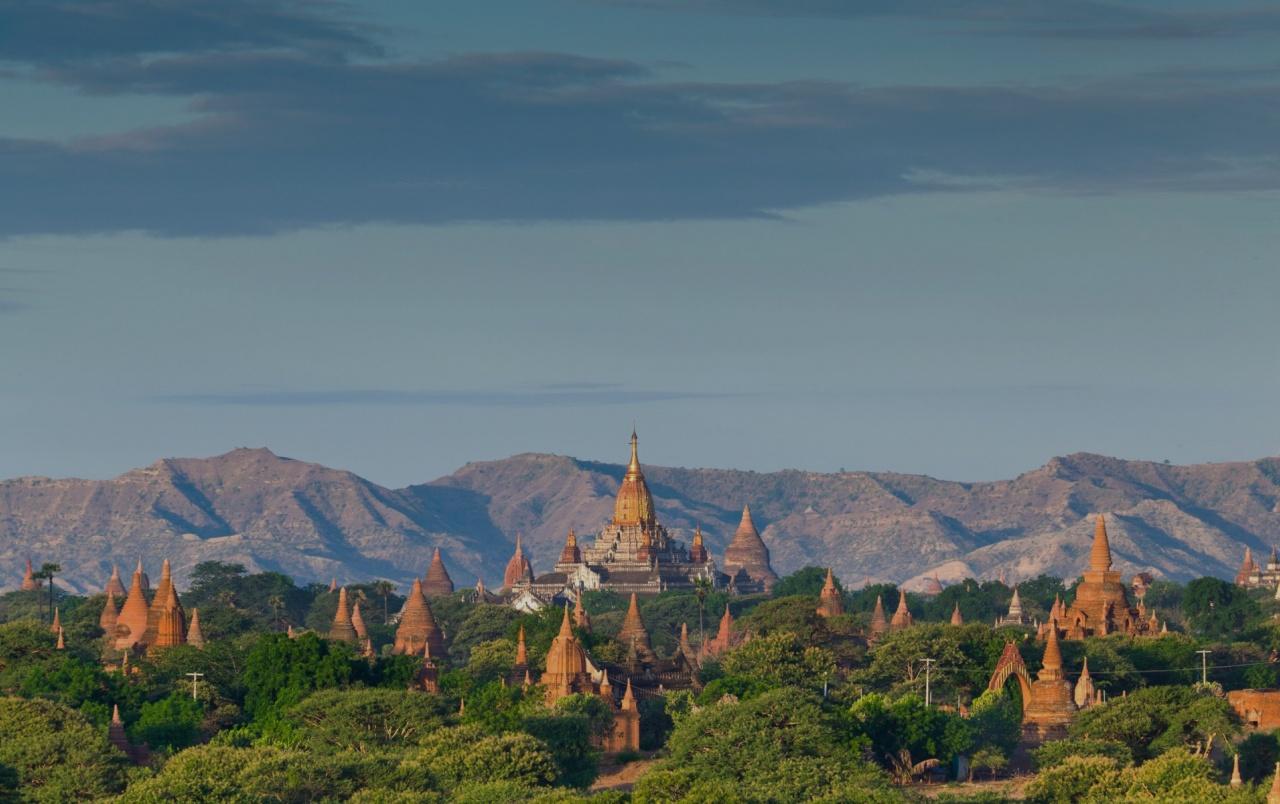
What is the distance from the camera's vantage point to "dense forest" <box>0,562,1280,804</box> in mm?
116312

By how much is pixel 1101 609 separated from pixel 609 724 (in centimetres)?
5483

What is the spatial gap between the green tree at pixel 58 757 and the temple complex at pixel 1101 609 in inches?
2975

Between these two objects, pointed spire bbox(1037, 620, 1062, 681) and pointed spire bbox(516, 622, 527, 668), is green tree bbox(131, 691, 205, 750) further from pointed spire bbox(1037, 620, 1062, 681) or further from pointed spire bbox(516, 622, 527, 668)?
pointed spire bbox(1037, 620, 1062, 681)

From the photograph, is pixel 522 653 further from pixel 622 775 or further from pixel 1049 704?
pixel 622 775

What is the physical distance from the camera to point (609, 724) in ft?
474

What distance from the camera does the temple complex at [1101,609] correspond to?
189 m

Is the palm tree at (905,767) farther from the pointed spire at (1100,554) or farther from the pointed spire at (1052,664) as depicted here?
the pointed spire at (1100,554)

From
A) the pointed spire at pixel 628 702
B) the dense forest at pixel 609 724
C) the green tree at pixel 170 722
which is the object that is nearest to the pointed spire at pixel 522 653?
the dense forest at pixel 609 724

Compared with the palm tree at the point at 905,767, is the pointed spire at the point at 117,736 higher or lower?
higher

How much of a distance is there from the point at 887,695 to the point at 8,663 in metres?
42.4

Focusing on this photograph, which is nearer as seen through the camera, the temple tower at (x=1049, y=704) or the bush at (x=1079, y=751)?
the bush at (x=1079, y=751)

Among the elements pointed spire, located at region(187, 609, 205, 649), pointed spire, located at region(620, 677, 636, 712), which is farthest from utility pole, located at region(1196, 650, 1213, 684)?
pointed spire, located at region(187, 609, 205, 649)

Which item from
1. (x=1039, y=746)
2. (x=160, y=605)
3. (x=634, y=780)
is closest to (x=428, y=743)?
(x=634, y=780)

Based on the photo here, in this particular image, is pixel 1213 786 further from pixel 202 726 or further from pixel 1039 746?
pixel 202 726
